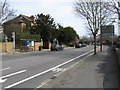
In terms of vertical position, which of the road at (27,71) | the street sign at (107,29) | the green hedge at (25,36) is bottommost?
the road at (27,71)

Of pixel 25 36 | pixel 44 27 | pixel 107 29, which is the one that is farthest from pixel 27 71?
pixel 44 27

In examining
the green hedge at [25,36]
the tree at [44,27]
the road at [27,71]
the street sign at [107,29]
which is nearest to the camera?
the road at [27,71]

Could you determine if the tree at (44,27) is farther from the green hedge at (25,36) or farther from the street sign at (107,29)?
the street sign at (107,29)

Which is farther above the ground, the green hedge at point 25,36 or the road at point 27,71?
the green hedge at point 25,36

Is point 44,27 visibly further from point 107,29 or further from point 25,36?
point 107,29

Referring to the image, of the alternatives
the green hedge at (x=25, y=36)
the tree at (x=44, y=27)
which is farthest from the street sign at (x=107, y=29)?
the tree at (x=44, y=27)

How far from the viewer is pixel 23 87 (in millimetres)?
8625

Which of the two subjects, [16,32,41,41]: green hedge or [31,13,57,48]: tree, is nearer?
[16,32,41,41]: green hedge

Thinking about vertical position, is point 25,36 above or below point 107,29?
below

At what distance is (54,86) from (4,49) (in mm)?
34050

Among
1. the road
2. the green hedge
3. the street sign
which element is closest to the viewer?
the road

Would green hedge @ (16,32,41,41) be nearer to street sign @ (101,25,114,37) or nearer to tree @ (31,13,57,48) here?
tree @ (31,13,57,48)

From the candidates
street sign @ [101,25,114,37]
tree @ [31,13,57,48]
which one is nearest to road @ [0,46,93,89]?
street sign @ [101,25,114,37]

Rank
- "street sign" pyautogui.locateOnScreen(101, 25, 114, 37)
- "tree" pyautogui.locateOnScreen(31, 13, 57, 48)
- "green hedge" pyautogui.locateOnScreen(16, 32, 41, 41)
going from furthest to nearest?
"tree" pyautogui.locateOnScreen(31, 13, 57, 48)
"green hedge" pyautogui.locateOnScreen(16, 32, 41, 41)
"street sign" pyautogui.locateOnScreen(101, 25, 114, 37)
